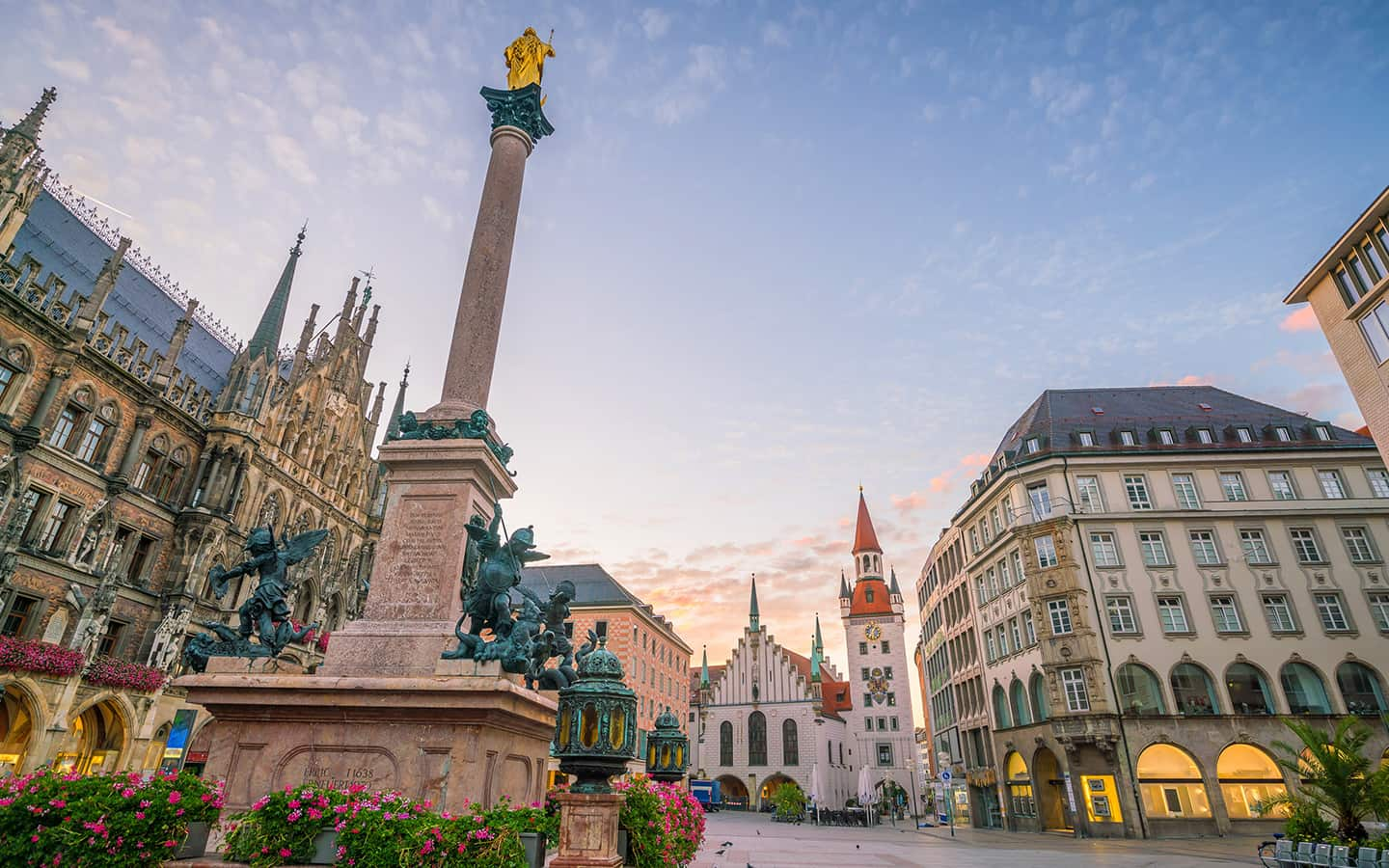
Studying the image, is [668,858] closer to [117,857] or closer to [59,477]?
[117,857]

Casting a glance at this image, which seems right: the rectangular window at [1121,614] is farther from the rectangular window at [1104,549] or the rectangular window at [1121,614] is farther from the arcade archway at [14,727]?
the arcade archway at [14,727]

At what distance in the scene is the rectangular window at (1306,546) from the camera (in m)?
30.3

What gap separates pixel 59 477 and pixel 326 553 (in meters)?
13.1

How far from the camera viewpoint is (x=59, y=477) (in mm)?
24891

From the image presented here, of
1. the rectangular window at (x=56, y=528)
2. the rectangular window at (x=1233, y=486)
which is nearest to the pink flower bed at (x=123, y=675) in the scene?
the rectangular window at (x=56, y=528)

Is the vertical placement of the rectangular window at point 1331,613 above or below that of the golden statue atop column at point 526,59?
below

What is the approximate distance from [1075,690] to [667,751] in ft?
80.7

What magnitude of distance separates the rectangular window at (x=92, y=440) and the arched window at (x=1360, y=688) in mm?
51022

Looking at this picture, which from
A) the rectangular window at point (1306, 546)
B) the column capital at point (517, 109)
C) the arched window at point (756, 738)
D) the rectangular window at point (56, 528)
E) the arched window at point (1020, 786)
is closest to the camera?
the column capital at point (517, 109)

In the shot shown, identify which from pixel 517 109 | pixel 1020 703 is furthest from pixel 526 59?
pixel 1020 703

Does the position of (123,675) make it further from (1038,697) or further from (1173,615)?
(1173,615)

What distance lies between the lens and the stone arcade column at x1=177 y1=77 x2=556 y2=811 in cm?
Result: 664

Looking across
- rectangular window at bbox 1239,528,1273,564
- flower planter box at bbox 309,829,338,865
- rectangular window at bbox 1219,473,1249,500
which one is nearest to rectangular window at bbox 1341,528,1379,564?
rectangular window at bbox 1239,528,1273,564

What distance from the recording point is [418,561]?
8.12m
